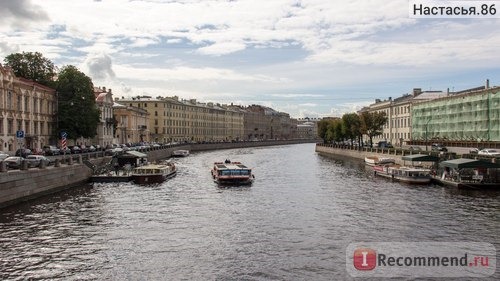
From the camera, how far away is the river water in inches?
963

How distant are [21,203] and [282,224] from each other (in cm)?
2197

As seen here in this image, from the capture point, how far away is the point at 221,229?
32688 millimetres

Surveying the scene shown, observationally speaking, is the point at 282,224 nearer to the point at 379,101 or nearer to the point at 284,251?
the point at 284,251

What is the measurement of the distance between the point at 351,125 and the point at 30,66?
74.2 metres

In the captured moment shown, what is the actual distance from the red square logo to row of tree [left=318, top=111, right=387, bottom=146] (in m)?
90.6

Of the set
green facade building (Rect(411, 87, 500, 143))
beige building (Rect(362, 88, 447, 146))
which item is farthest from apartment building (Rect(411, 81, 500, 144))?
beige building (Rect(362, 88, 447, 146))

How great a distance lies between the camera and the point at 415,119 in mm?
117688

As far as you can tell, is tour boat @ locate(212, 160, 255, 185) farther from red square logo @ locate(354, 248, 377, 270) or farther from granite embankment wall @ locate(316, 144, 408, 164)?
red square logo @ locate(354, 248, 377, 270)

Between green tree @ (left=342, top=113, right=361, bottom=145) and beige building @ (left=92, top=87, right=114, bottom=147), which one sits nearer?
beige building @ (left=92, top=87, right=114, bottom=147)

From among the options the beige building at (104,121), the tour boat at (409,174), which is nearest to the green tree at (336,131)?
the beige building at (104,121)

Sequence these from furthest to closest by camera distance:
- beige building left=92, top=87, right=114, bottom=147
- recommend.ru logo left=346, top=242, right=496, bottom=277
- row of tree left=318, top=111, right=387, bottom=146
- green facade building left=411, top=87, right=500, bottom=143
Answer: row of tree left=318, top=111, right=387, bottom=146, beige building left=92, top=87, right=114, bottom=147, green facade building left=411, top=87, right=500, bottom=143, recommend.ru logo left=346, top=242, right=496, bottom=277

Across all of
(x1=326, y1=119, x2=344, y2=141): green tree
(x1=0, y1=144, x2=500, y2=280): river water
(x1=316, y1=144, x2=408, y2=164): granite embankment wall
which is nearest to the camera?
(x1=0, y1=144, x2=500, y2=280): river water

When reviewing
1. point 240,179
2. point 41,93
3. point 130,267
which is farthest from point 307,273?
point 41,93

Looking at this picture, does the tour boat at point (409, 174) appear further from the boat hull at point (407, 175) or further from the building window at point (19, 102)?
the building window at point (19, 102)
